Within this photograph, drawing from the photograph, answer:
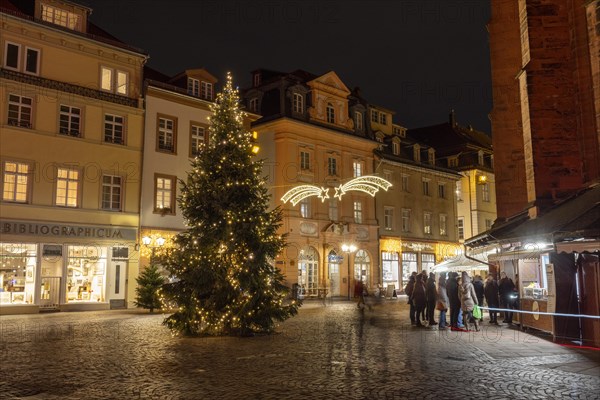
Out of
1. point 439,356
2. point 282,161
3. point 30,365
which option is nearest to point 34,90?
point 282,161

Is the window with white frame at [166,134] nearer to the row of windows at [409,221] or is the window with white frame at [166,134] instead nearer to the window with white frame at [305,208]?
the window with white frame at [305,208]

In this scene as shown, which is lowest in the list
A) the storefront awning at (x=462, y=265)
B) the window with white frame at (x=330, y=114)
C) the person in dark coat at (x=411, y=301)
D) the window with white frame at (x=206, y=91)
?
the person in dark coat at (x=411, y=301)

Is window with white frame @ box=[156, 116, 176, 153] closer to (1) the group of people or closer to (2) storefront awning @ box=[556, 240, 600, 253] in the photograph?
(1) the group of people

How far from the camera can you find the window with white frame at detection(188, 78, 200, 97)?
112ft

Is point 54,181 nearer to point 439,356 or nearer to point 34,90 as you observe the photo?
point 34,90

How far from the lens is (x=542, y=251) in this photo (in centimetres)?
1540

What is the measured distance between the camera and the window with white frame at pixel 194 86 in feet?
112

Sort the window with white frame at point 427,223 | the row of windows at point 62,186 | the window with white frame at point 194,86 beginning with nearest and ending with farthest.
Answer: the row of windows at point 62,186, the window with white frame at point 194,86, the window with white frame at point 427,223

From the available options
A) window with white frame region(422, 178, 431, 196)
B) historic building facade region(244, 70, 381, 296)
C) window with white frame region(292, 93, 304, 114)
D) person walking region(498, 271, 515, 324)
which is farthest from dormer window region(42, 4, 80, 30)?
window with white frame region(422, 178, 431, 196)

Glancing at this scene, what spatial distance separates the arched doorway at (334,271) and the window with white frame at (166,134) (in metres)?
15.0

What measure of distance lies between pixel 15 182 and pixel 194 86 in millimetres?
11876

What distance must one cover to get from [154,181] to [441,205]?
30076mm

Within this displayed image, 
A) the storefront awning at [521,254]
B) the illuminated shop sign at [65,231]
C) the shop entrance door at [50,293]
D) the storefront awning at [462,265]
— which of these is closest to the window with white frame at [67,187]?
the illuminated shop sign at [65,231]

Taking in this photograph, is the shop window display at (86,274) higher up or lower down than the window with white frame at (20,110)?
lower down
